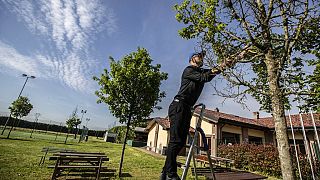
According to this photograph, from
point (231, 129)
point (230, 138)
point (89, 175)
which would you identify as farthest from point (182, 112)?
point (230, 138)

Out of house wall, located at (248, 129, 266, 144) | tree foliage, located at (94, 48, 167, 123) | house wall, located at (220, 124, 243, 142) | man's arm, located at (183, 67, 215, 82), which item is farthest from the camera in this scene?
house wall, located at (248, 129, 266, 144)

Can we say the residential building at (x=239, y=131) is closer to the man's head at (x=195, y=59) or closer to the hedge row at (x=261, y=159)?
the hedge row at (x=261, y=159)

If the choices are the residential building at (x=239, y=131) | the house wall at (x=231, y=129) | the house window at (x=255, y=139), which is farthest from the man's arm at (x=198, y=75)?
the house window at (x=255, y=139)

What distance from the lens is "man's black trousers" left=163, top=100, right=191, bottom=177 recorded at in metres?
2.88

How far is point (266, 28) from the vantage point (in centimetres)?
528

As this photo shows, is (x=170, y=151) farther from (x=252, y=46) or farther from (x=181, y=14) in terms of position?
(x=181, y=14)

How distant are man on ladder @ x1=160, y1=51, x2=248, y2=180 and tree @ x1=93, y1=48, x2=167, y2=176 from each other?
7101 millimetres

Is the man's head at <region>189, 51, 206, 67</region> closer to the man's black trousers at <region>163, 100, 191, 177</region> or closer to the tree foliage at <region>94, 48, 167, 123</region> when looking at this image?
the man's black trousers at <region>163, 100, 191, 177</region>

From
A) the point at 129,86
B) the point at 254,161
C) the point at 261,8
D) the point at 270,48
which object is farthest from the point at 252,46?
the point at 254,161

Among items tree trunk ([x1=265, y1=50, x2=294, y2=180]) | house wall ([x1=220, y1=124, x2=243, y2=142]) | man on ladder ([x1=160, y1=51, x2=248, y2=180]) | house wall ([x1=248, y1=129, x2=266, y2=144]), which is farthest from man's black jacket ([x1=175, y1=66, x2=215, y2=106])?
house wall ([x1=248, y1=129, x2=266, y2=144])

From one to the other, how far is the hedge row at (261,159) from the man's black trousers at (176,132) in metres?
12.0

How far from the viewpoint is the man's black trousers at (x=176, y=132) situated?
288 centimetres

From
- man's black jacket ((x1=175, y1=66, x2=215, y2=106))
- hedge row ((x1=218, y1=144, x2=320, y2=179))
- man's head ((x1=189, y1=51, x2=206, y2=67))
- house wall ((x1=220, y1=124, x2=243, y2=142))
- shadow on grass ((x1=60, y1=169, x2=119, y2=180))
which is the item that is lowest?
shadow on grass ((x1=60, y1=169, x2=119, y2=180))

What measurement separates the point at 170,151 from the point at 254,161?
14.4 meters
